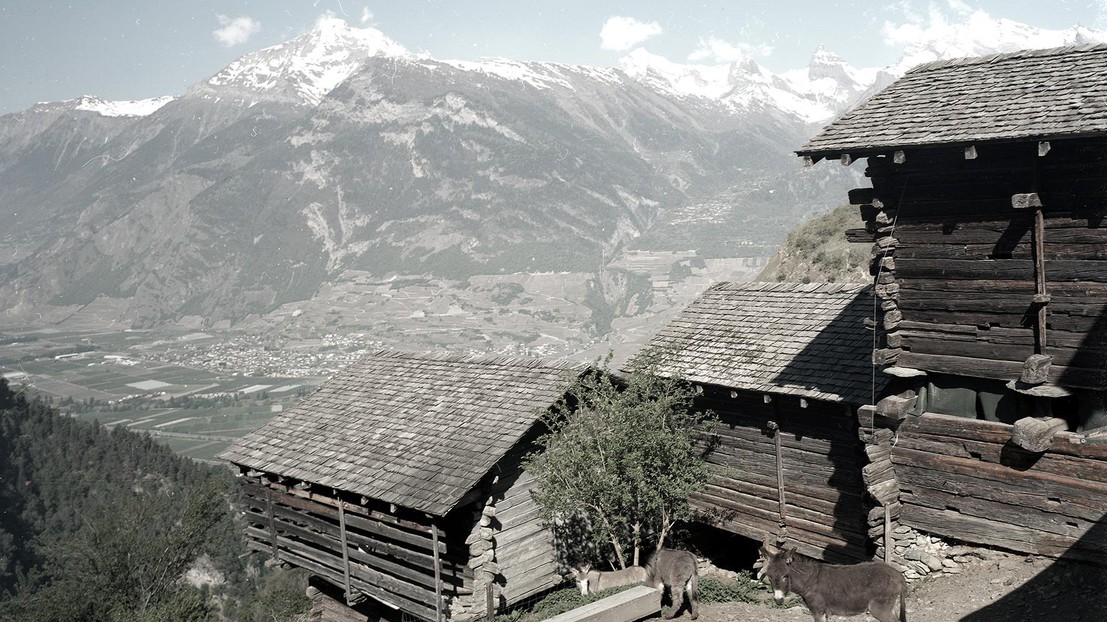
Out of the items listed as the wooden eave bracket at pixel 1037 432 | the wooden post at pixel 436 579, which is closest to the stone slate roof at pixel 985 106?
the wooden eave bracket at pixel 1037 432

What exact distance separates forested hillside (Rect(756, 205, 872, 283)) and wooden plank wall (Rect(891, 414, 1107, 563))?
2662 cm

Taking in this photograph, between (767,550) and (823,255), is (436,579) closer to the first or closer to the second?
(767,550)

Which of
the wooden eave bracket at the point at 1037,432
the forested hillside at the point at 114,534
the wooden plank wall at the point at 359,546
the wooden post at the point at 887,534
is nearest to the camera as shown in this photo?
the wooden eave bracket at the point at 1037,432

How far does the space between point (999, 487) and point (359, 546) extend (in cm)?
1275

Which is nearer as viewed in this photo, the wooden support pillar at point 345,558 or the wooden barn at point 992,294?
the wooden barn at point 992,294

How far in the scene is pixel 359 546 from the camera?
59.2ft

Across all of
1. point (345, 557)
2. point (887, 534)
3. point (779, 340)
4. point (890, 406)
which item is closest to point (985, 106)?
point (890, 406)

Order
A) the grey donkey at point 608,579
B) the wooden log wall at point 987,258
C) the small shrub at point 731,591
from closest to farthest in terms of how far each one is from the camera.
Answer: the wooden log wall at point 987,258 < the grey donkey at point 608,579 < the small shrub at point 731,591

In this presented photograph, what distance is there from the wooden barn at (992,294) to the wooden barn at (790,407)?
51.8 inches

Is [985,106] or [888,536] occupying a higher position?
[985,106]

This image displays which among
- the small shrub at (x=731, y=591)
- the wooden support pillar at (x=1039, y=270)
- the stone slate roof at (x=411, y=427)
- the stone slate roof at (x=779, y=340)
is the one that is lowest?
the small shrub at (x=731, y=591)

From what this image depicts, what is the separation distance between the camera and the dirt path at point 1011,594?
11711 mm

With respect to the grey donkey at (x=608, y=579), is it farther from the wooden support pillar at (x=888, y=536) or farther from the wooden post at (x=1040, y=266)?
the wooden post at (x=1040, y=266)

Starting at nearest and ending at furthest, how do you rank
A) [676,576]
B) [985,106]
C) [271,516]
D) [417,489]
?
1. [985,106]
2. [676,576]
3. [417,489]
4. [271,516]
